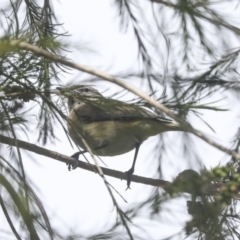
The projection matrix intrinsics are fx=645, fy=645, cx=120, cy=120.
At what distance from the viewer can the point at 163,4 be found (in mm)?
3488

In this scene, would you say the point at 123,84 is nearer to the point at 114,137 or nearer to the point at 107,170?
the point at 107,170

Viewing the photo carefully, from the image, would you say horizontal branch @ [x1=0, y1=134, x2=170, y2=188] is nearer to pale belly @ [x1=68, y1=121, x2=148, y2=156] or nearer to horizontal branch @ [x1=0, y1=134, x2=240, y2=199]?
horizontal branch @ [x1=0, y1=134, x2=240, y2=199]

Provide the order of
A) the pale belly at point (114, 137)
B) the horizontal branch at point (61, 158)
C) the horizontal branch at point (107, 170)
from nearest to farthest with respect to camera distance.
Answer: the horizontal branch at point (107, 170)
the horizontal branch at point (61, 158)
the pale belly at point (114, 137)

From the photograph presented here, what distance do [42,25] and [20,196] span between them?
58.5 inches

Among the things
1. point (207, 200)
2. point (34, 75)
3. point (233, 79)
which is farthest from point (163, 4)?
point (207, 200)

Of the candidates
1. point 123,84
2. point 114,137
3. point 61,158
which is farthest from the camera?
point 114,137

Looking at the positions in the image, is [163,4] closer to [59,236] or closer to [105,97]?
[105,97]

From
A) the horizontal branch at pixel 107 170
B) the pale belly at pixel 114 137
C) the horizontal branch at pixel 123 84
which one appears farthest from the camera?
the pale belly at pixel 114 137

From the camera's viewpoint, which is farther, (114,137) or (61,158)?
(114,137)

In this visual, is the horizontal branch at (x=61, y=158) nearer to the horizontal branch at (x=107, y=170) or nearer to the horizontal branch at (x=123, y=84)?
the horizontal branch at (x=107, y=170)

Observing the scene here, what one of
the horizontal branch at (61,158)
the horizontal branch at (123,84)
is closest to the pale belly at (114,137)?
the horizontal branch at (61,158)

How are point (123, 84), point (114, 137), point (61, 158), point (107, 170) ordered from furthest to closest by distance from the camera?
point (114, 137), point (107, 170), point (61, 158), point (123, 84)

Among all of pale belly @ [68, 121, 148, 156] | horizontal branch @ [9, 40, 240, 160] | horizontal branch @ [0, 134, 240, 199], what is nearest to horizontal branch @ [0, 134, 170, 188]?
horizontal branch @ [0, 134, 240, 199]

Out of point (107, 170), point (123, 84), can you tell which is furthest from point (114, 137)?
point (123, 84)
